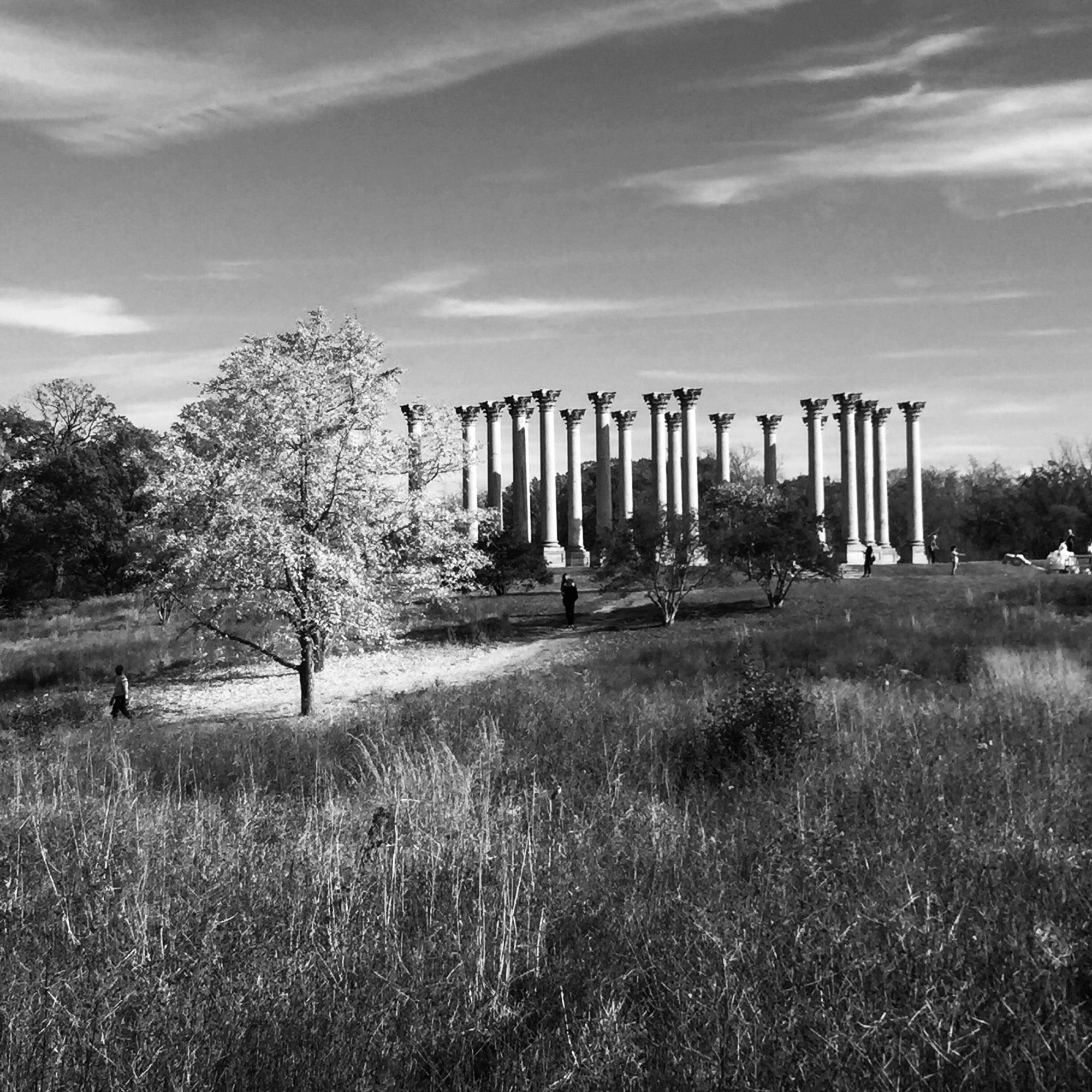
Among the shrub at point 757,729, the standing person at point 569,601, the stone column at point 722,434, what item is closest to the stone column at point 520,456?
the stone column at point 722,434

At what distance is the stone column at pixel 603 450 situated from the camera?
67.6 meters

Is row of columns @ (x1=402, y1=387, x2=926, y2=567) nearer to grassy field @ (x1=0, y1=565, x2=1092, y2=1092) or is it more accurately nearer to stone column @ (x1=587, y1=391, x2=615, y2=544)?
stone column @ (x1=587, y1=391, x2=615, y2=544)

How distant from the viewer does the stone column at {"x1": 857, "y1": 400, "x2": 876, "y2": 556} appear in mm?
71000

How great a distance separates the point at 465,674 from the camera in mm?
30609

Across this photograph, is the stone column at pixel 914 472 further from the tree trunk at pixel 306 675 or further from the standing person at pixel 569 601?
the tree trunk at pixel 306 675

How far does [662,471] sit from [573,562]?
8893 millimetres

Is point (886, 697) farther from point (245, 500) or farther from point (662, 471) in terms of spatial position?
point (662, 471)

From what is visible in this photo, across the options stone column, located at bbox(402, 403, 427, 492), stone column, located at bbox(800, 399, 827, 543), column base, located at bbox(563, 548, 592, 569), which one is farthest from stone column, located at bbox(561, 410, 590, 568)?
stone column, located at bbox(402, 403, 427, 492)

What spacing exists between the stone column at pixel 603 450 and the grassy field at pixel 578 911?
173 ft

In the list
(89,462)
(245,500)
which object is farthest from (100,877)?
(89,462)

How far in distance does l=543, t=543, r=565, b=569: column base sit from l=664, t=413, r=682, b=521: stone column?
7.63 m

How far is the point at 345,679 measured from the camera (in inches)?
1245

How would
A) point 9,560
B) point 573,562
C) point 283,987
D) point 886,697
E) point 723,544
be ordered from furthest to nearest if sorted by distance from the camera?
point 573,562, point 9,560, point 723,544, point 886,697, point 283,987

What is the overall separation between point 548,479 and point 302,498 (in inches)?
1671
